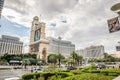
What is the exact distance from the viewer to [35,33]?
485ft

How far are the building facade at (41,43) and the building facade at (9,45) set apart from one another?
15436 millimetres

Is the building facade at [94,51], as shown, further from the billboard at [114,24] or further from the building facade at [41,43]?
the billboard at [114,24]

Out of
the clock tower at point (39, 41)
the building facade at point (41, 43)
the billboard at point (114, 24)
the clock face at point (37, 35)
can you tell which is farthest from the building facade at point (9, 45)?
the billboard at point (114, 24)

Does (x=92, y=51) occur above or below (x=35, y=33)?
below

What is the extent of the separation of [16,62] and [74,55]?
35.6m

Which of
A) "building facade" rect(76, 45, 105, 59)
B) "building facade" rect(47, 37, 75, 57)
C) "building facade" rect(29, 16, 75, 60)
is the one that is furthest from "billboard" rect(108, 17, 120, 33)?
"building facade" rect(76, 45, 105, 59)

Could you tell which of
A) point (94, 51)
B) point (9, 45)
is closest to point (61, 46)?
point (94, 51)

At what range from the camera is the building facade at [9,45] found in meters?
152

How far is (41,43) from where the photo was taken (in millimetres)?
126312

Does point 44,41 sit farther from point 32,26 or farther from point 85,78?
point 85,78

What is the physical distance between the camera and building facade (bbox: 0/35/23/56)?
15200cm

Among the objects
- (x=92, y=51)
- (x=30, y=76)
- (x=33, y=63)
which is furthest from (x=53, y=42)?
(x=30, y=76)

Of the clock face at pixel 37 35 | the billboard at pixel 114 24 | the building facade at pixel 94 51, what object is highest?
the clock face at pixel 37 35

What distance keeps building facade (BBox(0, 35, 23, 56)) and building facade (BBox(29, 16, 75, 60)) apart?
1544cm
